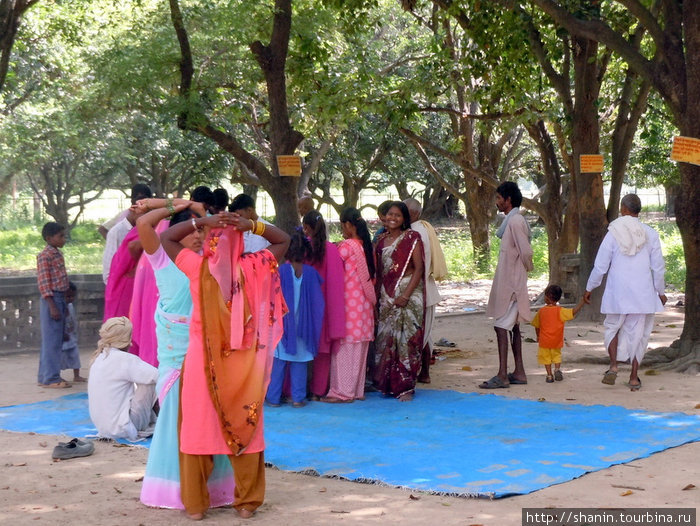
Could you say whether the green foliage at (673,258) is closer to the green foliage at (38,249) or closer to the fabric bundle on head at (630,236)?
the fabric bundle on head at (630,236)

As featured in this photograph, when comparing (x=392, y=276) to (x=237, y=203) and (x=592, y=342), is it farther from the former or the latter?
(x=592, y=342)

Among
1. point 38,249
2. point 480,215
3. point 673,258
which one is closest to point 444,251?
point 480,215

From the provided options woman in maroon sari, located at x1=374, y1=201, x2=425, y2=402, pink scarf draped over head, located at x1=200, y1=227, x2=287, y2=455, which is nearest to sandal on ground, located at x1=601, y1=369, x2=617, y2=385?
woman in maroon sari, located at x1=374, y1=201, x2=425, y2=402

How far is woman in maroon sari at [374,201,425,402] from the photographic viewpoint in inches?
329

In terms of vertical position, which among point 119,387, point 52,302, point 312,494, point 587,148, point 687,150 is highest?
point 587,148

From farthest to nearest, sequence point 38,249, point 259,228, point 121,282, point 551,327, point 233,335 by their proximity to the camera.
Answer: point 38,249
point 551,327
point 121,282
point 259,228
point 233,335

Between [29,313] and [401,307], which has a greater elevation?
[401,307]

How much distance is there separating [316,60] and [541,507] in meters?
9.40

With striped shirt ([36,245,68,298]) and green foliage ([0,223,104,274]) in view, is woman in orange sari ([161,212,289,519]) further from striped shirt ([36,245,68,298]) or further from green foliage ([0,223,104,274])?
green foliage ([0,223,104,274])

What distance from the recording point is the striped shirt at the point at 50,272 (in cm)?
922

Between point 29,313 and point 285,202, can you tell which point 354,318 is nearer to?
point 285,202

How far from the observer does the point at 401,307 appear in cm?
843

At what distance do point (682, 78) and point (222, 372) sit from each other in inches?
252

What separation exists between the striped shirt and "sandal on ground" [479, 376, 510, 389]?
423 cm
